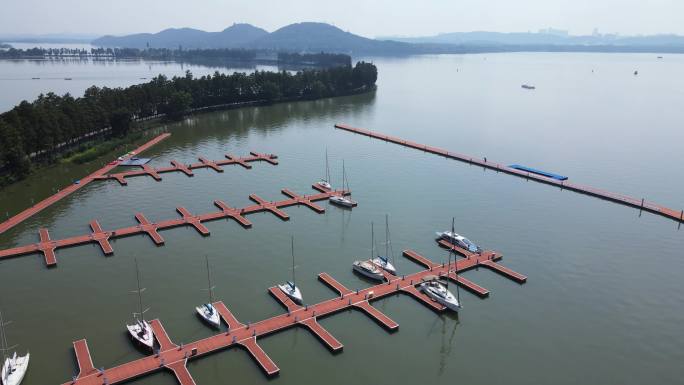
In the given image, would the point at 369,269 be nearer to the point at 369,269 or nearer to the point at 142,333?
the point at 369,269

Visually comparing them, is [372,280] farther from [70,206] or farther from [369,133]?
[369,133]

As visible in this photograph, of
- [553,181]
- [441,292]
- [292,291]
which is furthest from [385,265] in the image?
[553,181]

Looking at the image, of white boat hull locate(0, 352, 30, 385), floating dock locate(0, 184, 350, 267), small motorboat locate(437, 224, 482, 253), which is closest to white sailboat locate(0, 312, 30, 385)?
white boat hull locate(0, 352, 30, 385)

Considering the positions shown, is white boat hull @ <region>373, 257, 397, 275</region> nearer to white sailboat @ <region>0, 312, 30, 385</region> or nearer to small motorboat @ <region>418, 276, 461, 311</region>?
small motorboat @ <region>418, 276, 461, 311</region>

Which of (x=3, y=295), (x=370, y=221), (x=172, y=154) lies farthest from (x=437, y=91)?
(x=3, y=295)

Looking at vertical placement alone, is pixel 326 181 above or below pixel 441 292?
above

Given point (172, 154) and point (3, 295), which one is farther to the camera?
point (172, 154)
